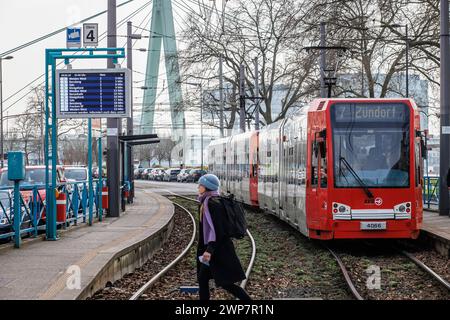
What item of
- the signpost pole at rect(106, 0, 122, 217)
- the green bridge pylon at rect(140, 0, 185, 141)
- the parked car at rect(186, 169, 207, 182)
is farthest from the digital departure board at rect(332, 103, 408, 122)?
the parked car at rect(186, 169, 207, 182)

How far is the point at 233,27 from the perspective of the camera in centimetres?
4612

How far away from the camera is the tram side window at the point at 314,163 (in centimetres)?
1658

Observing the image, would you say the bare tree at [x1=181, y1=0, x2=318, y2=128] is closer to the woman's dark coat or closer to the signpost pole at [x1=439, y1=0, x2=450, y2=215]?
the signpost pole at [x1=439, y1=0, x2=450, y2=215]

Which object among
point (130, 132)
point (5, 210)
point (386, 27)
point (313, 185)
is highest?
point (386, 27)

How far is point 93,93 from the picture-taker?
17.8 metres

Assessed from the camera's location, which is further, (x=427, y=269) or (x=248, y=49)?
(x=248, y=49)

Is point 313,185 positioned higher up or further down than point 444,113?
further down

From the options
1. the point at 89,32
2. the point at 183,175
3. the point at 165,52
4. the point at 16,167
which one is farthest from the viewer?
the point at 183,175

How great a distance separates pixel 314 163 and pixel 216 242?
8.50m

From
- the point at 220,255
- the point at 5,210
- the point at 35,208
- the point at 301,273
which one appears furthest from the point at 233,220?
the point at 35,208

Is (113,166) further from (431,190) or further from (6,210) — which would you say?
(431,190)

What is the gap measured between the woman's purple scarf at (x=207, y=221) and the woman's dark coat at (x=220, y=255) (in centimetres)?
4

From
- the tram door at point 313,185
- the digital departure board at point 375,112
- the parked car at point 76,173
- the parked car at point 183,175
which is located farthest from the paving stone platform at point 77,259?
the parked car at point 183,175

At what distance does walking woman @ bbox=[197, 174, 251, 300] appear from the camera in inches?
332
